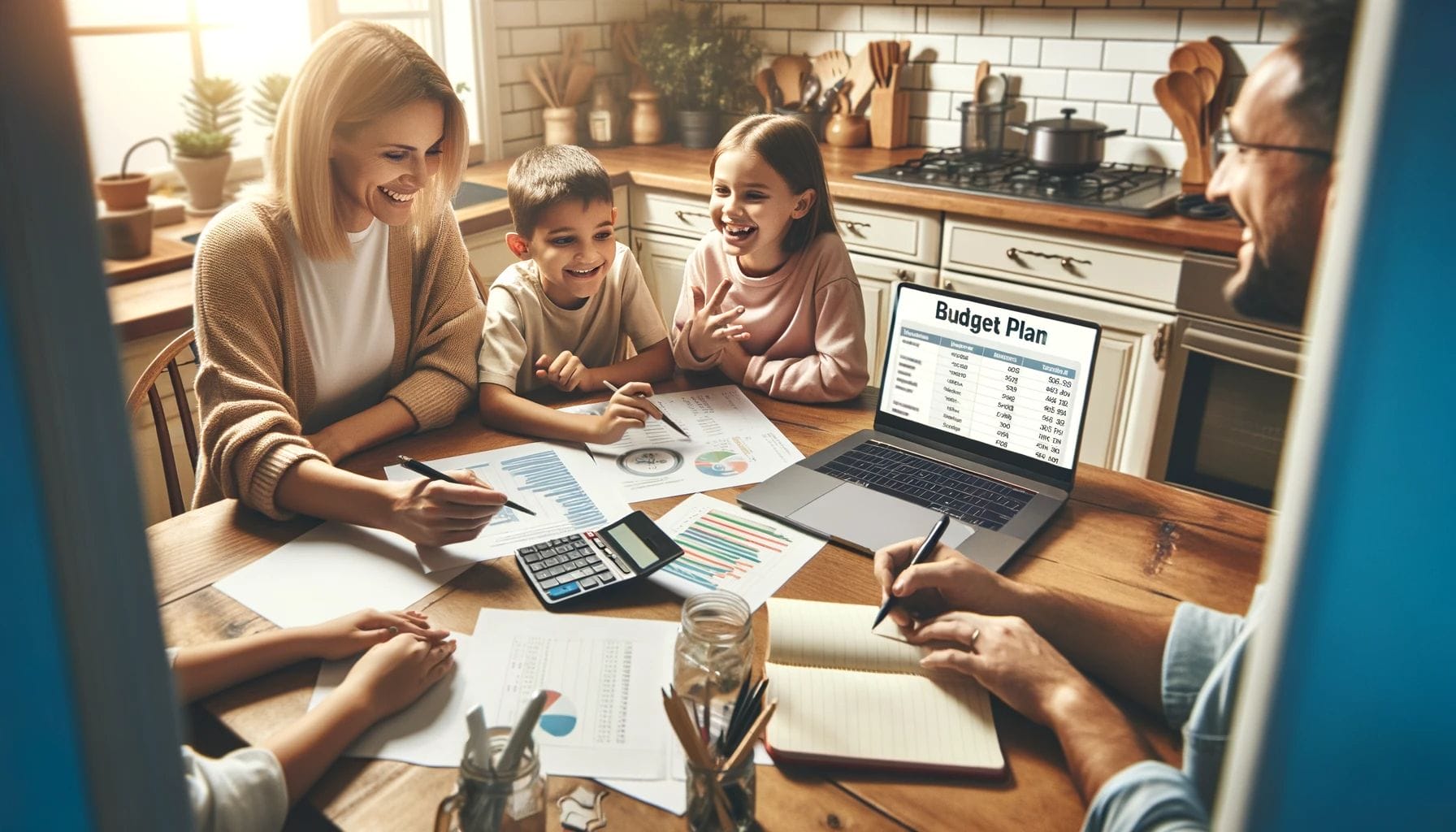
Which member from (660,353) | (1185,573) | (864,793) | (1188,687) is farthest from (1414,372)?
(660,353)

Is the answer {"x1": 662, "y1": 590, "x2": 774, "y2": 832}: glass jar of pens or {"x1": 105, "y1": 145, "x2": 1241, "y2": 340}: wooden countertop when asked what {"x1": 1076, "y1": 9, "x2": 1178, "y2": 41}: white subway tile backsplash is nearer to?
{"x1": 105, "y1": 145, "x2": 1241, "y2": 340}: wooden countertop

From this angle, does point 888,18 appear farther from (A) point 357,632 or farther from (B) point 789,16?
(A) point 357,632

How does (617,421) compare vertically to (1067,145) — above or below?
below

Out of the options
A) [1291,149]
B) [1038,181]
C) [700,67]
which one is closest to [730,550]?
[1291,149]

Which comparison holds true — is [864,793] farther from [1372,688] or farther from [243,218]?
[243,218]

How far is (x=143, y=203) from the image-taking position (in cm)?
216

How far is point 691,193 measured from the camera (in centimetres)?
317

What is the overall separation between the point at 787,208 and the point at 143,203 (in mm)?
1370

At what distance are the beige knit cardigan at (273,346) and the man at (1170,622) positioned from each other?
798 mm

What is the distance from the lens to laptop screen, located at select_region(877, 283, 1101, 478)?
1.36 metres

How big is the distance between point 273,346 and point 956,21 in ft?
8.47

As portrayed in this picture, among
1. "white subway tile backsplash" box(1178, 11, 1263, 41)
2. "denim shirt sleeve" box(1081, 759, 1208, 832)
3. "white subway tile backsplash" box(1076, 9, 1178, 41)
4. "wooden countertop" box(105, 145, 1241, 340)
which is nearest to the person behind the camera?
"denim shirt sleeve" box(1081, 759, 1208, 832)

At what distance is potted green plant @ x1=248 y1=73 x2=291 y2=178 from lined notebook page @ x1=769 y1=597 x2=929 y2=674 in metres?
2.20

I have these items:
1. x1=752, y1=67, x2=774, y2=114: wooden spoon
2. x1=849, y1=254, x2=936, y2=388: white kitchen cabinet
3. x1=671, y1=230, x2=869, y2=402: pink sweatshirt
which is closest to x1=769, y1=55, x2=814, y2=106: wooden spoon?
x1=752, y1=67, x2=774, y2=114: wooden spoon
